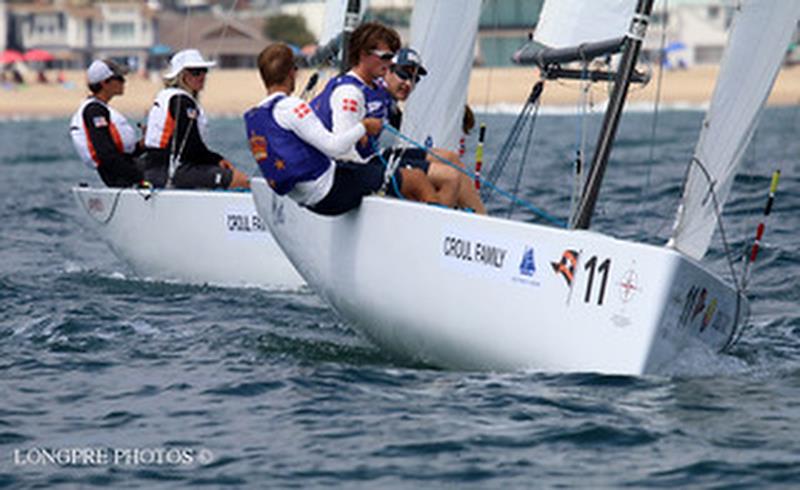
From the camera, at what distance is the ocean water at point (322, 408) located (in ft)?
18.4

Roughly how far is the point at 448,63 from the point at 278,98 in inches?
132

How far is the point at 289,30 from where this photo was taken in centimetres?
7519

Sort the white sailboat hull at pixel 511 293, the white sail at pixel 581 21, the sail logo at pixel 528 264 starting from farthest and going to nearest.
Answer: the white sail at pixel 581 21
the sail logo at pixel 528 264
the white sailboat hull at pixel 511 293

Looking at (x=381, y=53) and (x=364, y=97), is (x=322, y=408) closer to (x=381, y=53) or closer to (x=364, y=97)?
(x=364, y=97)

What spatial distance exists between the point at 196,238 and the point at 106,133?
104 centimetres

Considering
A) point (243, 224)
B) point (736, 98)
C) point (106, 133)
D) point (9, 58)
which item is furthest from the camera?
point (9, 58)

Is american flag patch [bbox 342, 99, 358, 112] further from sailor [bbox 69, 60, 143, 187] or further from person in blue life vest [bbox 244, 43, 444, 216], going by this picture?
sailor [bbox 69, 60, 143, 187]

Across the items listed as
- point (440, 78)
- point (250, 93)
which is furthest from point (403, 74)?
point (250, 93)

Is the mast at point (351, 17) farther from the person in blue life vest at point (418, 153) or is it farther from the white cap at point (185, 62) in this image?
the person in blue life vest at point (418, 153)

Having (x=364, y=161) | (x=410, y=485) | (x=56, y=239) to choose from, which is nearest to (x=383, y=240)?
(x=364, y=161)

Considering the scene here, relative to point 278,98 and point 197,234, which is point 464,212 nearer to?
point 278,98

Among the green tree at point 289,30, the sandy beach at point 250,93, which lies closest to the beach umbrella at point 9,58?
the sandy beach at point 250,93

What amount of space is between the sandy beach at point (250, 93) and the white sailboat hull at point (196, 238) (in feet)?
147

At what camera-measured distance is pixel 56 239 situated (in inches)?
556
